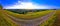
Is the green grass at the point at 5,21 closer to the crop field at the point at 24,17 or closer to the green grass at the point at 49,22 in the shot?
the crop field at the point at 24,17

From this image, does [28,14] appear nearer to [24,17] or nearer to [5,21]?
[24,17]

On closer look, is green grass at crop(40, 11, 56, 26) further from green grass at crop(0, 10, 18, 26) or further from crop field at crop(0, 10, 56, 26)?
green grass at crop(0, 10, 18, 26)

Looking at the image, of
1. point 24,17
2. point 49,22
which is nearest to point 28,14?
point 24,17

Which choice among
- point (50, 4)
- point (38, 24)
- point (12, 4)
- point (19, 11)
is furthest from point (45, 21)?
point (12, 4)

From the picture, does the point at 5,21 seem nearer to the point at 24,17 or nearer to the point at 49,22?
the point at 24,17

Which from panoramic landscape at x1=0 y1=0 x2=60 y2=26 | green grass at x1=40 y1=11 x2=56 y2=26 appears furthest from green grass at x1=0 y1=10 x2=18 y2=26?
green grass at x1=40 y1=11 x2=56 y2=26

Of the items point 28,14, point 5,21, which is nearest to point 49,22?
point 28,14

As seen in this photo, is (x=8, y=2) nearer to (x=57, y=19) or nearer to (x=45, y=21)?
(x=45, y=21)

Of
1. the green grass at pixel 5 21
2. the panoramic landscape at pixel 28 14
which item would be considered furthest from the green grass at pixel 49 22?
the green grass at pixel 5 21

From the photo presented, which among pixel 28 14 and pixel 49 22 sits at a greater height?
pixel 28 14
